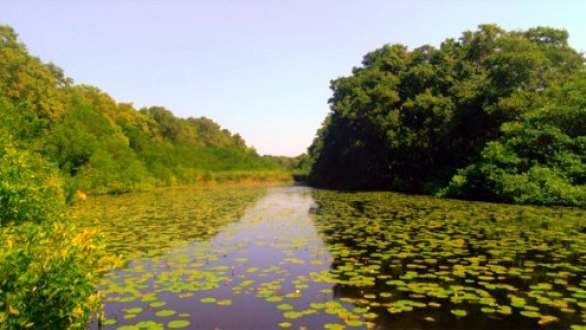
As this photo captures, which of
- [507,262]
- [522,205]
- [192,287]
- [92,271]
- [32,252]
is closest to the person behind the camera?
[32,252]

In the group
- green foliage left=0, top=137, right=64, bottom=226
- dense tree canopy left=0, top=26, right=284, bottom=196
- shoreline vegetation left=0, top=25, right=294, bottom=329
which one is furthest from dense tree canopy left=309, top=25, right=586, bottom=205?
green foliage left=0, top=137, right=64, bottom=226

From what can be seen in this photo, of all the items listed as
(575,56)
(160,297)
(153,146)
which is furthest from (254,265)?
(153,146)

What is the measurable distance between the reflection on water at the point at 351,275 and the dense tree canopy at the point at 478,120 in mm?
8320

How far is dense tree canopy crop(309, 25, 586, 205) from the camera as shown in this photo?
72.0ft

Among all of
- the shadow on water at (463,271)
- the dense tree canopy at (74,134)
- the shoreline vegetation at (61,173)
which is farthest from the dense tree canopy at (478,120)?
the shoreline vegetation at (61,173)

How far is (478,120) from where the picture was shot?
1107 inches

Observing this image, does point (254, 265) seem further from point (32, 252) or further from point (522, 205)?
point (522, 205)

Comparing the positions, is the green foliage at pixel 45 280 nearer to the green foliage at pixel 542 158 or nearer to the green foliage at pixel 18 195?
the green foliage at pixel 18 195

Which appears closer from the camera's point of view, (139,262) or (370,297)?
(370,297)

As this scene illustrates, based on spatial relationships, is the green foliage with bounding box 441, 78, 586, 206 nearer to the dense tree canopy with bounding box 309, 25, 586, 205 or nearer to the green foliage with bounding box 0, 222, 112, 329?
the dense tree canopy with bounding box 309, 25, 586, 205

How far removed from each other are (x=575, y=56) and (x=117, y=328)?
113 ft

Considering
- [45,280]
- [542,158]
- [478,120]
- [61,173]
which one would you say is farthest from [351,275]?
[478,120]

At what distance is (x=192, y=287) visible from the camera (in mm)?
7363

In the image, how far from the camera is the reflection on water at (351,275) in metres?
5.90
